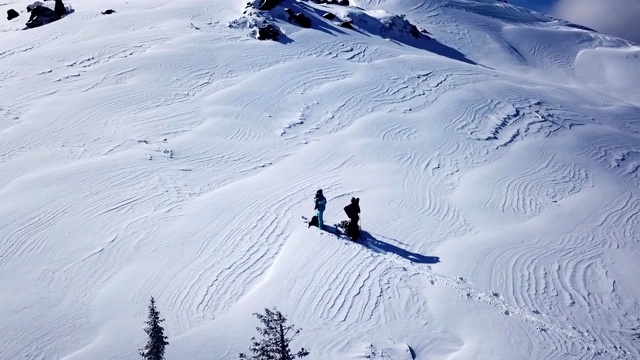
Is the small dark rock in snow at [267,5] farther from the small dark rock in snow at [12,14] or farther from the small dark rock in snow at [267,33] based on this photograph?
the small dark rock in snow at [12,14]

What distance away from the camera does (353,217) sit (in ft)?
36.5

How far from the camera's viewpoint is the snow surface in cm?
870

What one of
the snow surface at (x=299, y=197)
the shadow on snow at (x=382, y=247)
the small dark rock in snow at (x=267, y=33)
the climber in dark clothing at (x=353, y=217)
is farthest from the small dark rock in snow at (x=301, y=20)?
the climber in dark clothing at (x=353, y=217)

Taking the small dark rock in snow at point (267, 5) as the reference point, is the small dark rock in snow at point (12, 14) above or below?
below

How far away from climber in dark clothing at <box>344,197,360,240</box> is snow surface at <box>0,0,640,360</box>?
1.21 ft

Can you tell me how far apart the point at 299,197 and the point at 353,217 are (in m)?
2.65

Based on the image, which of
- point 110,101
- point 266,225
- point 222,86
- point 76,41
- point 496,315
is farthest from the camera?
point 76,41

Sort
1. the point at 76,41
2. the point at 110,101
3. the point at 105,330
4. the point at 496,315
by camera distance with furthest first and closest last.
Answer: the point at 76,41
the point at 110,101
the point at 496,315
the point at 105,330

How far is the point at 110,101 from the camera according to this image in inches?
695

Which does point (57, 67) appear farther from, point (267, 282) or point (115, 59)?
point (267, 282)

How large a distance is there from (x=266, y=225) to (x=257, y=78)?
36.5 feet

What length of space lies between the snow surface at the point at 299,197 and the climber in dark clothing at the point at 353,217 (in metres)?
0.37

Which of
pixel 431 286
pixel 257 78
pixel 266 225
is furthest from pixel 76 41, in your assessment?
pixel 431 286

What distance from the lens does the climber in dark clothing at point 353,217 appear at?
11039 millimetres
